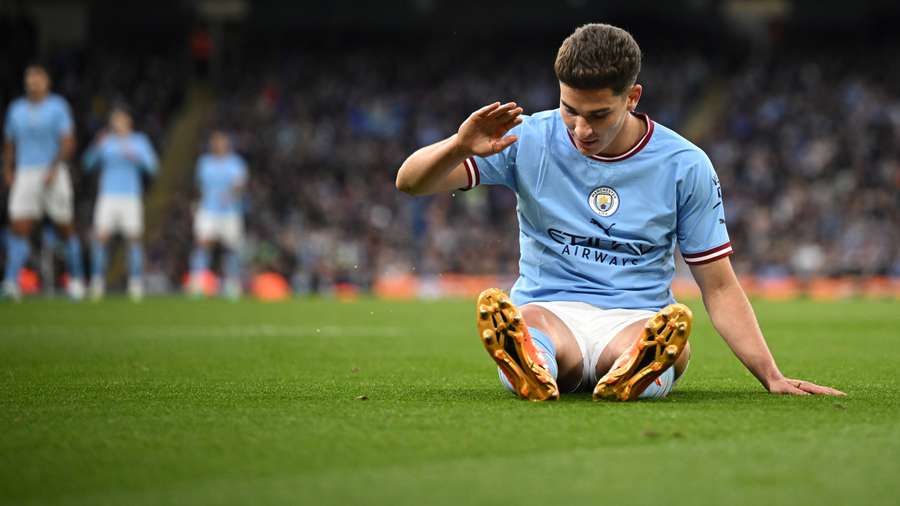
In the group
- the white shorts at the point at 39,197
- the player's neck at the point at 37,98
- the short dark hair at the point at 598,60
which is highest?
the player's neck at the point at 37,98

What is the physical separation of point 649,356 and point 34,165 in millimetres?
10453

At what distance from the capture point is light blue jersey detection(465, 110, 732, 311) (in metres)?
4.55

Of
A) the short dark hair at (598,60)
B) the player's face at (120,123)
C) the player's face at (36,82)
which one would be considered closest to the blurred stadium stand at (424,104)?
the player's face at (120,123)

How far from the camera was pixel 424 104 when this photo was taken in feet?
87.9

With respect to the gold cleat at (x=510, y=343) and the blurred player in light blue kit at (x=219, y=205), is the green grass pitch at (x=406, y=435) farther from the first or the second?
the blurred player in light blue kit at (x=219, y=205)

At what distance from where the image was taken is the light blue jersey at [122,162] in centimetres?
1511

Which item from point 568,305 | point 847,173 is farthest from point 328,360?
point 847,173

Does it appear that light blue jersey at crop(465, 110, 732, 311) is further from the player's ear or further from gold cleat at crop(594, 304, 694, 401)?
gold cleat at crop(594, 304, 694, 401)

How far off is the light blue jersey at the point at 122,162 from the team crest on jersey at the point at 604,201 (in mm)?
11248

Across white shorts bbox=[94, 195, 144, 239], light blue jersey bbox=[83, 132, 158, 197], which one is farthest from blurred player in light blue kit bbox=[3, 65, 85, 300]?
white shorts bbox=[94, 195, 144, 239]

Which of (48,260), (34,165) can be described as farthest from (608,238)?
(48,260)

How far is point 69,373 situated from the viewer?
563cm

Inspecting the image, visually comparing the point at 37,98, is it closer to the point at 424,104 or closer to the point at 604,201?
the point at 604,201

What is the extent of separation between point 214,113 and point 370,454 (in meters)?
23.9
